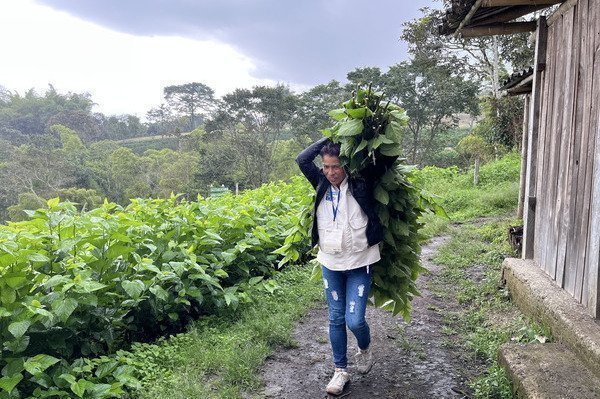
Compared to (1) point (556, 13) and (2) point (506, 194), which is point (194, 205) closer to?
(1) point (556, 13)

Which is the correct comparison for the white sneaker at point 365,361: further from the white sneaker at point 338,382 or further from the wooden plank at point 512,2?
the wooden plank at point 512,2

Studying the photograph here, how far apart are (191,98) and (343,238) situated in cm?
5745

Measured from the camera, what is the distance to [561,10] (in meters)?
4.25

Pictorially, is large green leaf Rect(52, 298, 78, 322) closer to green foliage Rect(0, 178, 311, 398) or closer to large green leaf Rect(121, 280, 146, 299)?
green foliage Rect(0, 178, 311, 398)

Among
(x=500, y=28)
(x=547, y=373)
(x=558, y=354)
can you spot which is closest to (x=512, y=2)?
(x=500, y=28)

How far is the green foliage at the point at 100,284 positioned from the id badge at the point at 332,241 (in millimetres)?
473

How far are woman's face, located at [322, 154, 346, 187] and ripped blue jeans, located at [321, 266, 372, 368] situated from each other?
2.14 feet

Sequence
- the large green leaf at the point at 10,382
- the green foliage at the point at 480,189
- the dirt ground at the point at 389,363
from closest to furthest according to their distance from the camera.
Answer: the large green leaf at the point at 10,382, the dirt ground at the point at 389,363, the green foliage at the point at 480,189

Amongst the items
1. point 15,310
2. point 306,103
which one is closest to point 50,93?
point 306,103

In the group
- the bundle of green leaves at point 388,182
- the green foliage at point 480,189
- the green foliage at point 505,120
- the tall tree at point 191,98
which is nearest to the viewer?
the bundle of green leaves at point 388,182

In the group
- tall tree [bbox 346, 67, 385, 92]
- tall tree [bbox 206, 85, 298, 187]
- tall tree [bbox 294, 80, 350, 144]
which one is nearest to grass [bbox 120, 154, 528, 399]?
tall tree [bbox 346, 67, 385, 92]

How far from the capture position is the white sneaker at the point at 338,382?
10.7 feet

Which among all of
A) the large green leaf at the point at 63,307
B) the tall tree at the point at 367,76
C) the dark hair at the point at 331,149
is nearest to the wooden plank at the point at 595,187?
Result: the dark hair at the point at 331,149

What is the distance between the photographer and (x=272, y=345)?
13.5 feet
